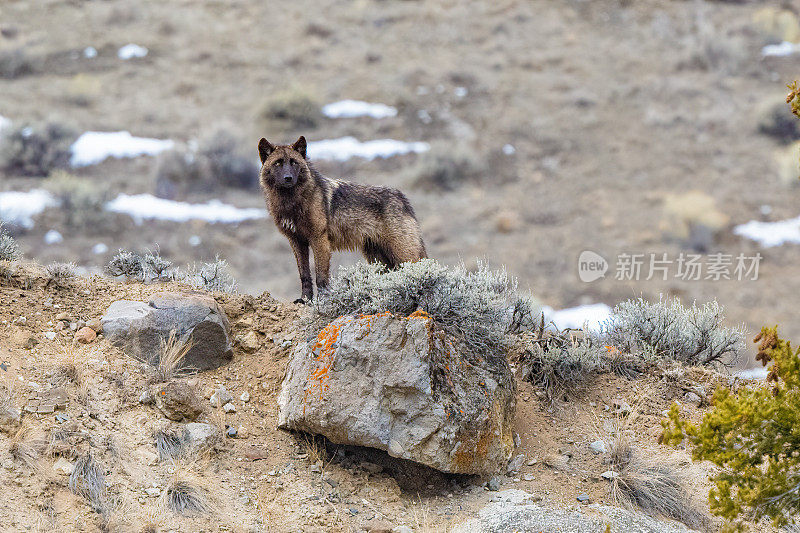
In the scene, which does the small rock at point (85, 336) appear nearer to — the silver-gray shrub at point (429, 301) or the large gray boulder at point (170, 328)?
the large gray boulder at point (170, 328)

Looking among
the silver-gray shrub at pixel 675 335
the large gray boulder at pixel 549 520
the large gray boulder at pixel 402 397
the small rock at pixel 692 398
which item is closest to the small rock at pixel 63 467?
the large gray boulder at pixel 402 397

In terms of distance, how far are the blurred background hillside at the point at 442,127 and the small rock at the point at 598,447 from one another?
1358 cm

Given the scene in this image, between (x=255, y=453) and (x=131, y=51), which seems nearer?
(x=255, y=453)

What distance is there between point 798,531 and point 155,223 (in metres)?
20.8

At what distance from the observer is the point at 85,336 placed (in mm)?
6656

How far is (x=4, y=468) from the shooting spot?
521cm

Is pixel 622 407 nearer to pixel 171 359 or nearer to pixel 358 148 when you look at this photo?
pixel 171 359

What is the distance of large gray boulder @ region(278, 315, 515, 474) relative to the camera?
576 cm

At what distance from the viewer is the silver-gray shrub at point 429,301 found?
6.28 m

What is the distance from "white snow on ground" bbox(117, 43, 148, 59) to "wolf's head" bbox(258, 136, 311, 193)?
92.8 feet

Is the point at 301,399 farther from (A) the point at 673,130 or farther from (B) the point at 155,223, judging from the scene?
(A) the point at 673,130
